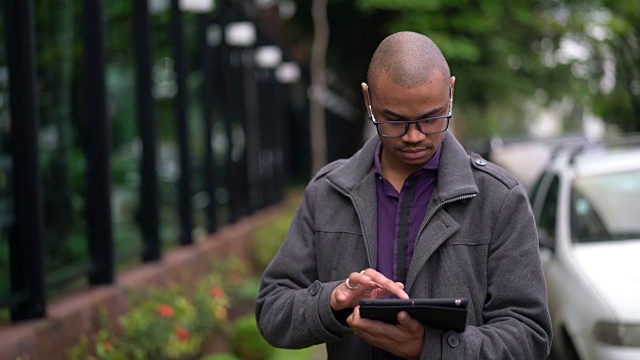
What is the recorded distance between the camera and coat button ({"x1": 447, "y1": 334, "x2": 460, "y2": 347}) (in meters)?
2.73

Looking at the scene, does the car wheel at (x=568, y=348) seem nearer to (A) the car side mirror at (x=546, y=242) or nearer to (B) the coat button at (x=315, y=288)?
(A) the car side mirror at (x=546, y=242)

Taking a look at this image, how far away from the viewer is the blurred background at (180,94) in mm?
6375

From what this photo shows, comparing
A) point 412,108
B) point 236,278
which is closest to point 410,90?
point 412,108

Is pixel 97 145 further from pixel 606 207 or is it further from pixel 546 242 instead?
pixel 606 207

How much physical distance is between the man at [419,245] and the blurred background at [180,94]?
3.56 m

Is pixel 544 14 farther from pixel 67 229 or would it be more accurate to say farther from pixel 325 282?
pixel 325 282

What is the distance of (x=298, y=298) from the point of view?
2.96m

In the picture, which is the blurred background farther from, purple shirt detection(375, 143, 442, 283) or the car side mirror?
purple shirt detection(375, 143, 442, 283)

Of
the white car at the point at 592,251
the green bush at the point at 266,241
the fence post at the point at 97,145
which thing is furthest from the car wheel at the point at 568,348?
the green bush at the point at 266,241

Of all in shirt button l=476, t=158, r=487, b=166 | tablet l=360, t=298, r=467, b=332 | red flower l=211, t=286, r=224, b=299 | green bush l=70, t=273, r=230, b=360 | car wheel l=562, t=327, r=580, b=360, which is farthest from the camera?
red flower l=211, t=286, r=224, b=299

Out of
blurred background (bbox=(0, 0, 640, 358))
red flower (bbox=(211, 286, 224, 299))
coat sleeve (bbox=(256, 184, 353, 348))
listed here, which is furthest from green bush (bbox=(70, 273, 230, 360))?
coat sleeve (bbox=(256, 184, 353, 348))

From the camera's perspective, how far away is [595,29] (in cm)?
1888

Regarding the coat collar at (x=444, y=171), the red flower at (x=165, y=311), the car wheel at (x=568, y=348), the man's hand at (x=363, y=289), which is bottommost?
the red flower at (x=165, y=311)

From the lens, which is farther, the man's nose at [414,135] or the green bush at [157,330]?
the green bush at [157,330]
